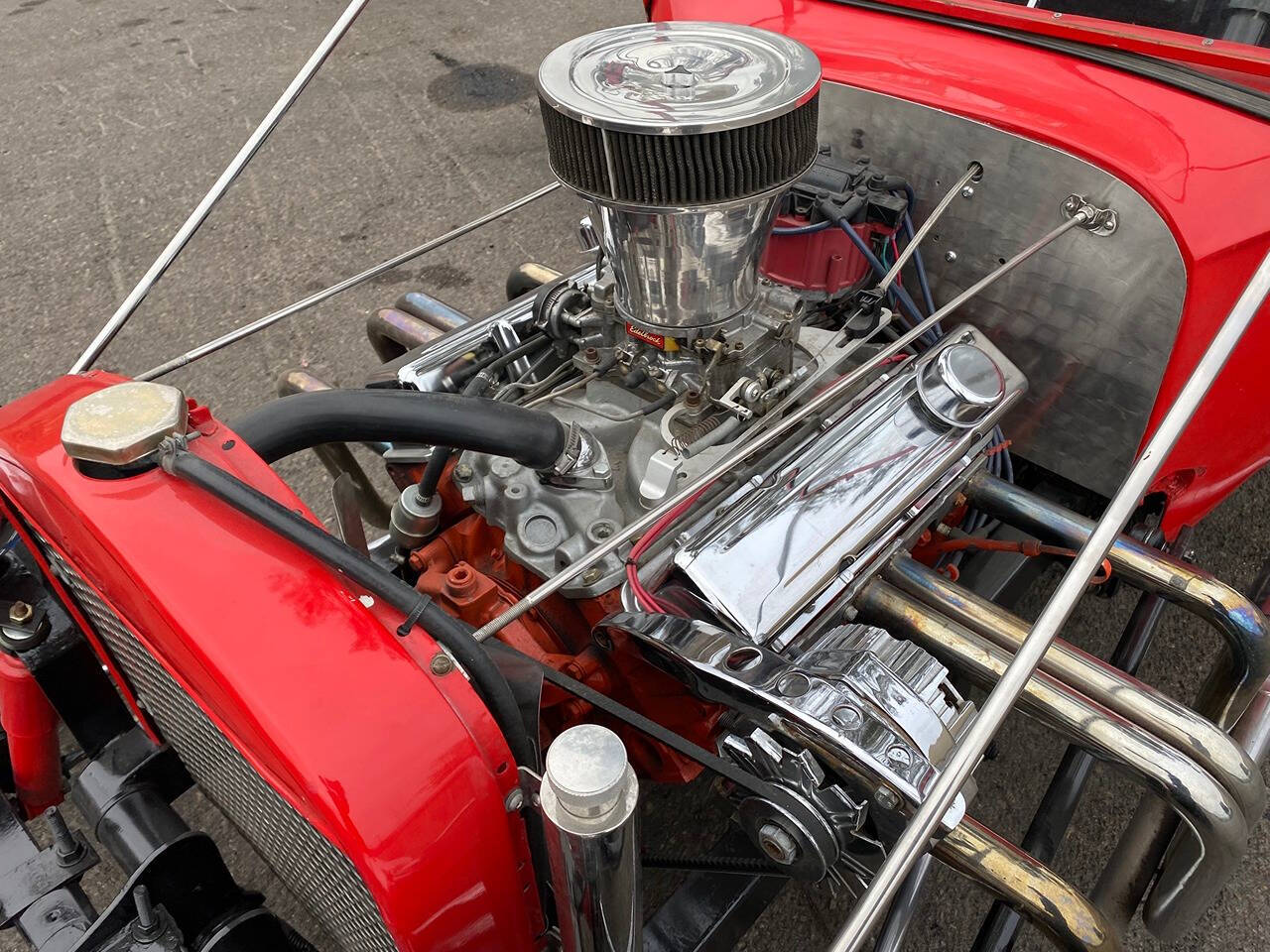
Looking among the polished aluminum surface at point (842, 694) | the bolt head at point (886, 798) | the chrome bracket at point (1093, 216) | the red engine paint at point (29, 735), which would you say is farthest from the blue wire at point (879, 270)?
A: the red engine paint at point (29, 735)

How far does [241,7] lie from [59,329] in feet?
10.5

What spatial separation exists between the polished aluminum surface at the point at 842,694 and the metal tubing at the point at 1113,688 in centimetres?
17

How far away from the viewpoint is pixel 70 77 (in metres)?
4.61

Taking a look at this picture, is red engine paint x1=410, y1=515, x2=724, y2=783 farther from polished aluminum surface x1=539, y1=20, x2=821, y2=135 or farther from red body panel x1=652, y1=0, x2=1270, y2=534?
red body panel x1=652, y1=0, x2=1270, y2=534

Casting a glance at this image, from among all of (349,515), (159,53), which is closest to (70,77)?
(159,53)

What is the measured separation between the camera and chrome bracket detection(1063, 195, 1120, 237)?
1383mm

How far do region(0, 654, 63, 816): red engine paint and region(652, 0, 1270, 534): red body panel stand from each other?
1.60 meters

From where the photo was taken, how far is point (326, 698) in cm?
85

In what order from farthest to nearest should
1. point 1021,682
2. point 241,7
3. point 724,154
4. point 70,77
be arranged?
1. point 241,7
2. point 70,77
3. point 724,154
4. point 1021,682

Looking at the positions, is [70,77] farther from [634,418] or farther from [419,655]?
[419,655]

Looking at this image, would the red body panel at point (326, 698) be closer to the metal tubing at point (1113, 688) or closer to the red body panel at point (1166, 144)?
the metal tubing at point (1113, 688)

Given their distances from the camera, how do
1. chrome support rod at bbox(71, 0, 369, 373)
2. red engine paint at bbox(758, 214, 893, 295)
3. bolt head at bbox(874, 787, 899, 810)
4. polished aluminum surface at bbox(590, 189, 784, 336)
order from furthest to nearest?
1. red engine paint at bbox(758, 214, 893, 295)
2. chrome support rod at bbox(71, 0, 369, 373)
3. polished aluminum surface at bbox(590, 189, 784, 336)
4. bolt head at bbox(874, 787, 899, 810)

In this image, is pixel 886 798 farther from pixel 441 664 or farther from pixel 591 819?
pixel 441 664

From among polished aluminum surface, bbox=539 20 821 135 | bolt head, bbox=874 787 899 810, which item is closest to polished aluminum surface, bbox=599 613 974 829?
bolt head, bbox=874 787 899 810
